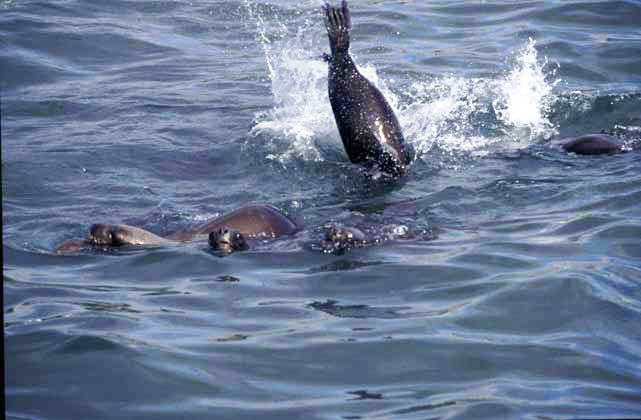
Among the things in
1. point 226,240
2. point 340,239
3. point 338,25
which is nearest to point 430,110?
point 338,25

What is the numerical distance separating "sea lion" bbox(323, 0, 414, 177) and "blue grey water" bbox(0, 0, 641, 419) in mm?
237

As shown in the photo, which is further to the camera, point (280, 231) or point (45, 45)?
point (45, 45)

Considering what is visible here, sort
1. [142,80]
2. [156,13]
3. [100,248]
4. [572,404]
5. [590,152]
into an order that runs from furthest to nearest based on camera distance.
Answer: [156,13]
[142,80]
[590,152]
[100,248]
[572,404]

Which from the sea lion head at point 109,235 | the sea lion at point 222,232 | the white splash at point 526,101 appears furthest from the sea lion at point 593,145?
the sea lion head at point 109,235

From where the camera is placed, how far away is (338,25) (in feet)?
26.7

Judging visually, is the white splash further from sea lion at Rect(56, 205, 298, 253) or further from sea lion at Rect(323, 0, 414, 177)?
sea lion at Rect(56, 205, 298, 253)

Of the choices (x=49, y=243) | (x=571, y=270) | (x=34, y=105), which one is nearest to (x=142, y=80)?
(x=34, y=105)

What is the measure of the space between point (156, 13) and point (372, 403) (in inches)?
426

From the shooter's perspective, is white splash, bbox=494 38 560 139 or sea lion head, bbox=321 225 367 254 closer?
sea lion head, bbox=321 225 367 254

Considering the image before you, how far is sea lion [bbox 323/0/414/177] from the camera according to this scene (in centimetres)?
820

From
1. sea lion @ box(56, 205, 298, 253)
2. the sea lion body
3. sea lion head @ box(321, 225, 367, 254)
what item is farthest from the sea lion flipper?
sea lion head @ box(321, 225, 367, 254)

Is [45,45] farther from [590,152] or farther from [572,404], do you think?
[572,404]

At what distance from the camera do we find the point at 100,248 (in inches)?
269

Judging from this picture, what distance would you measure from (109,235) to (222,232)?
0.71 m
